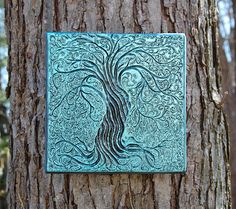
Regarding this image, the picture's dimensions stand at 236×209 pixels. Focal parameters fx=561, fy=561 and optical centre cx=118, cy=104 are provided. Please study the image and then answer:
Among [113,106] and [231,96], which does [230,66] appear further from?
[113,106]

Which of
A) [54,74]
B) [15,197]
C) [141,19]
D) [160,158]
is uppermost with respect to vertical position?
[141,19]

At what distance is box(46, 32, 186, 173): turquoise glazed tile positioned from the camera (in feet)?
5.23

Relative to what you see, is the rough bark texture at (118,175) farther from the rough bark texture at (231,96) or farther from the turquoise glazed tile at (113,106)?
the rough bark texture at (231,96)

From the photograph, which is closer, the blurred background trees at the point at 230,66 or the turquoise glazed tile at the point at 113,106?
the turquoise glazed tile at the point at 113,106

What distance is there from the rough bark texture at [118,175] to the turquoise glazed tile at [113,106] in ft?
0.23

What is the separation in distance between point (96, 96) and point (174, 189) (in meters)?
0.37

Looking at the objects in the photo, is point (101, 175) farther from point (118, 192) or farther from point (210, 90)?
point (210, 90)

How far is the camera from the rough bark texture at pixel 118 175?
5.44 ft

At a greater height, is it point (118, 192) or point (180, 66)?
point (180, 66)

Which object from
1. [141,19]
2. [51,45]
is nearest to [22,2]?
[51,45]

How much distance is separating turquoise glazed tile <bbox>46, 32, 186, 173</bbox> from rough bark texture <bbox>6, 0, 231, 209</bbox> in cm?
7

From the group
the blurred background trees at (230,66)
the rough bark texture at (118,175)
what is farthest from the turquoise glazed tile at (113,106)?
the blurred background trees at (230,66)

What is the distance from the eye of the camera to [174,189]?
66.1 inches

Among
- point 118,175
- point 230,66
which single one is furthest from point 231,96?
point 118,175
